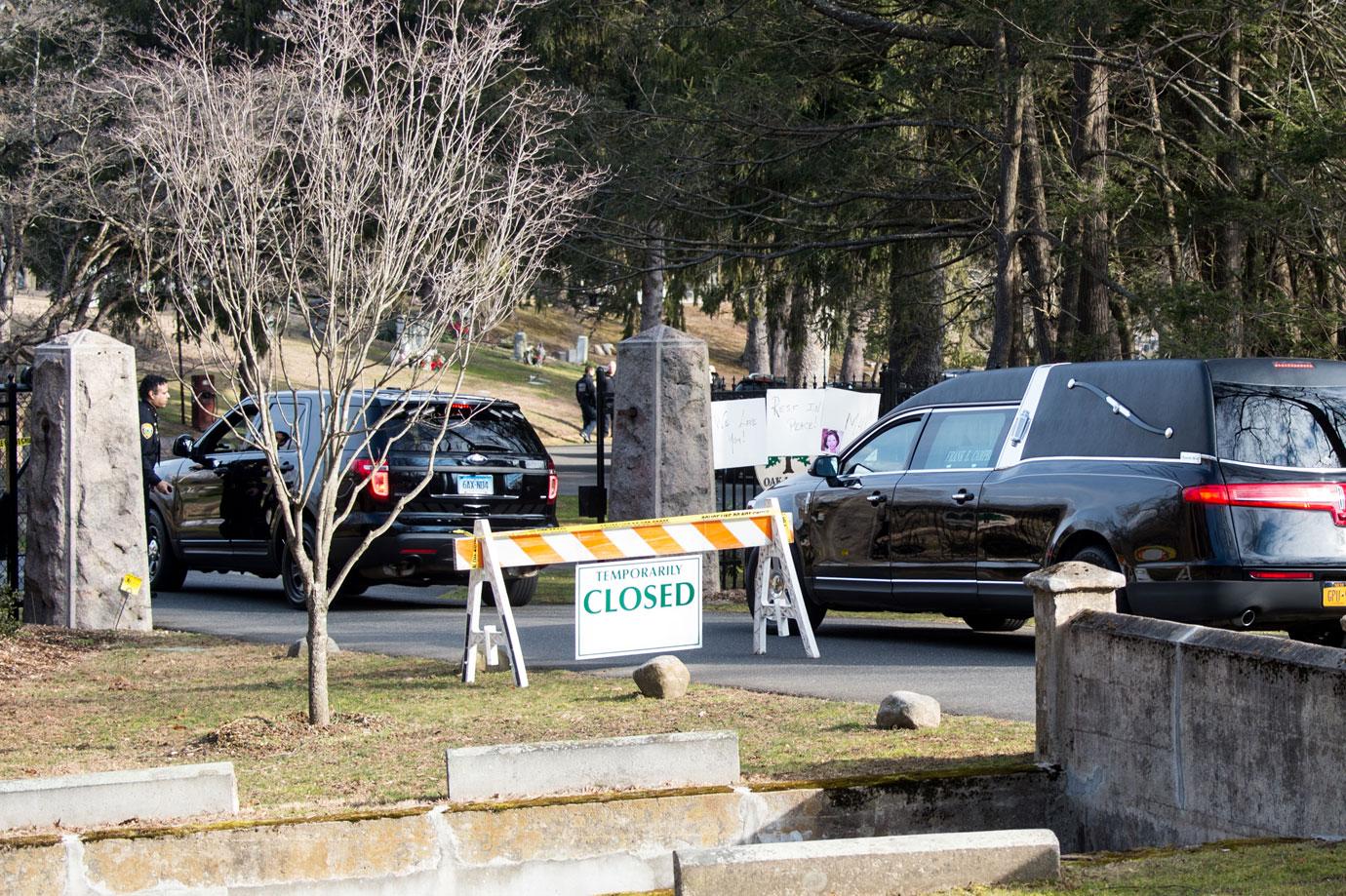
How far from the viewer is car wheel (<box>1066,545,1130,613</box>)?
10.7 meters

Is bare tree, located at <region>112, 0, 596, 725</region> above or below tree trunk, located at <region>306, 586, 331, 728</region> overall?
above

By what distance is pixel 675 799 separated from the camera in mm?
7051

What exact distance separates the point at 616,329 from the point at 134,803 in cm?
6810

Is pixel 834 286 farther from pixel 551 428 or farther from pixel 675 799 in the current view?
pixel 551 428

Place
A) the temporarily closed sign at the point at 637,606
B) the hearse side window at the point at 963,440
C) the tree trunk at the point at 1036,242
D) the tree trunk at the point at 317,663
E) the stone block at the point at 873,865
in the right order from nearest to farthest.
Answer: the stone block at the point at 873,865 < the tree trunk at the point at 317,663 < the temporarily closed sign at the point at 637,606 < the hearse side window at the point at 963,440 < the tree trunk at the point at 1036,242

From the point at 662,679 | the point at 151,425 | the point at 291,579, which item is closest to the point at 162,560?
the point at 151,425

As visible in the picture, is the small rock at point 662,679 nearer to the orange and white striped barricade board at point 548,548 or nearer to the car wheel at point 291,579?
the orange and white striped barricade board at point 548,548

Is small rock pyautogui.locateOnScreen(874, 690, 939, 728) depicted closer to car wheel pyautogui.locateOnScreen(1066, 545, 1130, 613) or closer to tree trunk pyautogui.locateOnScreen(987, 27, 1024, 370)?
car wheel pyautogui.locateOnScreen(1066, 545, 1130, 613)

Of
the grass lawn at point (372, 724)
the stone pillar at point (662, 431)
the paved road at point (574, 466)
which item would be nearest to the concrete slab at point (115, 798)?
the grass lawn at point (372, 724)

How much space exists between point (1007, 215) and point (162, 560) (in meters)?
9.71

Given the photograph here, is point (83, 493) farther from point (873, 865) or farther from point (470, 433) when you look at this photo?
point (873, 865)

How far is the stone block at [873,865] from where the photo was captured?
18.4 feet

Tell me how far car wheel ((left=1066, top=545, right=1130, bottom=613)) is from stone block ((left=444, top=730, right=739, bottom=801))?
13.0 feet

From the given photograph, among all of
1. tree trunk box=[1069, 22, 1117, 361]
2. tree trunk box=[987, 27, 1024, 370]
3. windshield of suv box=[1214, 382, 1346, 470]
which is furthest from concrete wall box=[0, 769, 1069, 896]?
tree trunk box=[987, 27, 1024, 370]
